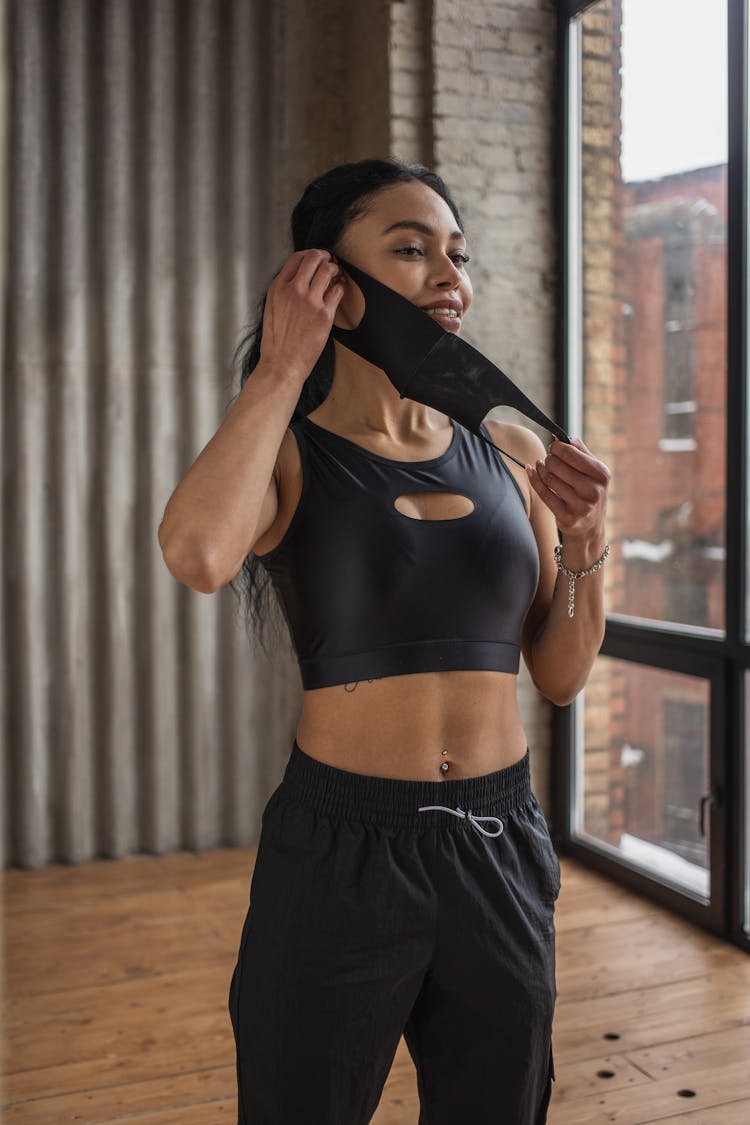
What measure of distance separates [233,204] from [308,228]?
265 centimetres

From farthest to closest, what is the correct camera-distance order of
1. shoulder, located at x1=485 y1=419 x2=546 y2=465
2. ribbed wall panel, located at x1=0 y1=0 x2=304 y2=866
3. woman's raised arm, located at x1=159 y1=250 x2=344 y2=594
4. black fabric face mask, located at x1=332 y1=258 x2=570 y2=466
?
ribbed wall panel, located at x1=0 y1=0 x2=304 y2=866, shoulder, located at x1=485 y1=419 x2=546 y2=465, black fabric face mask, located at x1=332 y1=258 x2=570 y2=466, woman's raised arm, located at x1=159 y1=250 x2=344 y2=594

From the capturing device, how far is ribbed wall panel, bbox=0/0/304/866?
392 cm

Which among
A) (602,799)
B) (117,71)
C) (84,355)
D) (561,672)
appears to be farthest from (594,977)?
(117,71)

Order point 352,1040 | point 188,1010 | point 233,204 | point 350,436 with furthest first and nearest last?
1. point 233,204
2. point 188,1010
3. point 350,436
4. point 352,1040

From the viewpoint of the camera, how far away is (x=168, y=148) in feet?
13.2

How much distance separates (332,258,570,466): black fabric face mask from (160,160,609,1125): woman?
0.03 meters

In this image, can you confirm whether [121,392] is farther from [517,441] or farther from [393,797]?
[393,797]

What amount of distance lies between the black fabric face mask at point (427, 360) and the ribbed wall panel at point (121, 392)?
2669mm

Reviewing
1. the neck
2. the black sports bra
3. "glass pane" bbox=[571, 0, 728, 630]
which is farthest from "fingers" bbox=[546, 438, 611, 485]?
"glass pane" bbox=[571, 0, 728, 630]

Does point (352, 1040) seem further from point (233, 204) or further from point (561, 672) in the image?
point (233, 204)

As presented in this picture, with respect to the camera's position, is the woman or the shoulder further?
the shoulder

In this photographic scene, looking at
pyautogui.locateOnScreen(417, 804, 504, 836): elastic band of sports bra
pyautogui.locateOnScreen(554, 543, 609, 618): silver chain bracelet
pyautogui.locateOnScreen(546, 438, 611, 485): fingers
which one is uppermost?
pyautogui.locateOnScreen(546, 438, 611, 485): fingers

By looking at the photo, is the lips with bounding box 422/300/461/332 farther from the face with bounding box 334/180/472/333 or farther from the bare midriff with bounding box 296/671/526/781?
the bare midriff with bounding box 296/671/526/781

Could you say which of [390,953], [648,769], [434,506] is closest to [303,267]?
[434,506]
